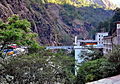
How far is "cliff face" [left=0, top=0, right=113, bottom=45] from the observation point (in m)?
41.9

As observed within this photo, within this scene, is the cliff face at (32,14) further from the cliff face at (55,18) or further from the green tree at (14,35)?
the green tree at (14,35)

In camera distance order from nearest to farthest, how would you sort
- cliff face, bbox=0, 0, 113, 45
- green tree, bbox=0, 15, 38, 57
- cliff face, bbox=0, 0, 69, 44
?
green tree, bbox=0, 15, 38, 57, cliff face, bbox=0, 0, 69, 44, cliff face, bbox=0, 0, 113, 45

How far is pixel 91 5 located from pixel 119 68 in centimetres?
10610

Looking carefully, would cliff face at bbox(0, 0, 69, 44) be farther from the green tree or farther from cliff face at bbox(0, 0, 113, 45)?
the green tree

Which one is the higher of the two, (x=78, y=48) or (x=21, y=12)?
(x=21, y=12)

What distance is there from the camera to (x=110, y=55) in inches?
379

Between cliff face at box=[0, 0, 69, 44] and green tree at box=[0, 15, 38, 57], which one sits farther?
cliff face at box=[0, 0, 69, 44]

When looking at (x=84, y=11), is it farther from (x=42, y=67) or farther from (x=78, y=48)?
(x=42, y=67)

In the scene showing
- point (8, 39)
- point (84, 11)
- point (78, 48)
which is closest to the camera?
point (8, 39)

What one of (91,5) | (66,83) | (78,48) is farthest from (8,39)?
(91,5)

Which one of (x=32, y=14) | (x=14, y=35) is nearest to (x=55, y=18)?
→ (x=32, y=14)

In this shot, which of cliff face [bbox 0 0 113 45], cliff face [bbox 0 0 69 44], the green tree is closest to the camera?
the green tree

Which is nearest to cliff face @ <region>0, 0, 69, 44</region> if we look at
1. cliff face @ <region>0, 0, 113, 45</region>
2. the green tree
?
cliff face @ <region>0, 0, 113, 45</region>

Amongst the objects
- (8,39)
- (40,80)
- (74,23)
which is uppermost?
(8,39)
